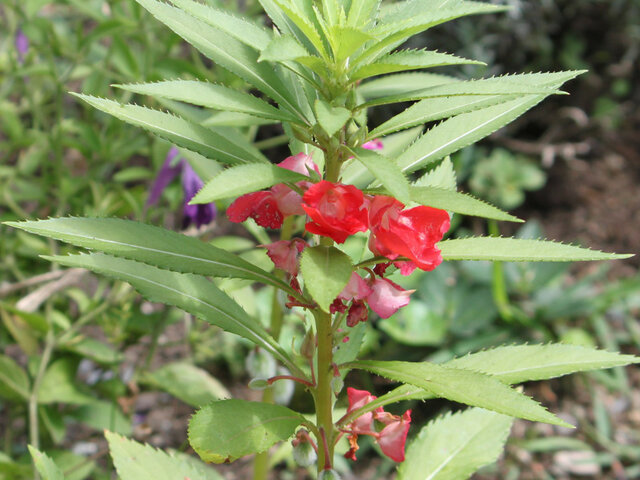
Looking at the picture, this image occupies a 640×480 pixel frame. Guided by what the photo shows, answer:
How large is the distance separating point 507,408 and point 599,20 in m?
Result: 3.20

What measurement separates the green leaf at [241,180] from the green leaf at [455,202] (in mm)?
127

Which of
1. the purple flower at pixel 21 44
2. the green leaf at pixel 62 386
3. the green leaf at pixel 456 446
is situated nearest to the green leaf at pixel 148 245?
the green leaf at pixel 456 446

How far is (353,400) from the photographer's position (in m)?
0.88

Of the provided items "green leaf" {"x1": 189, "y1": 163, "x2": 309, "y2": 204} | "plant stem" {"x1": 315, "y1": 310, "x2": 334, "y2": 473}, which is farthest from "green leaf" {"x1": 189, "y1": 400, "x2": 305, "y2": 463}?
"green leaf" {"x1": 189, "y1": 163, "x2": 309, "y2": 204}

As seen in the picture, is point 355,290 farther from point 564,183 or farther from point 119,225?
point 564,183

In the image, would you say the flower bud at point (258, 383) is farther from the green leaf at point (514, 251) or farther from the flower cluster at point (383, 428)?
the green leaf at point (514, 251)

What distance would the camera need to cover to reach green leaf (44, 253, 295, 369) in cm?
82

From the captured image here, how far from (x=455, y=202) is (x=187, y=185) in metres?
0.88

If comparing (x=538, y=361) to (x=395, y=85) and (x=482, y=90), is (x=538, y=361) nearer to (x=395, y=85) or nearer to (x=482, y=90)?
(x=482, y=90)

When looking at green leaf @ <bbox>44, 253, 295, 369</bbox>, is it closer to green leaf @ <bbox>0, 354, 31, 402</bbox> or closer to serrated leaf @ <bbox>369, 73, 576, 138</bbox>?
serrated leaf @ <bbox>369, 73, 576, 138</bbox>

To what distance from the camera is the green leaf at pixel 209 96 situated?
64 cm

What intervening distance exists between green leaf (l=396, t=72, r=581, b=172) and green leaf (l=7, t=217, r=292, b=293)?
21 cm

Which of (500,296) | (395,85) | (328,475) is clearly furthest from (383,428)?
(500,296)

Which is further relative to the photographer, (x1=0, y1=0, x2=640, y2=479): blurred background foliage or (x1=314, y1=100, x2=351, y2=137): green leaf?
(x1=0, y1=0, x2=640, y2=479): blurred background foliage
